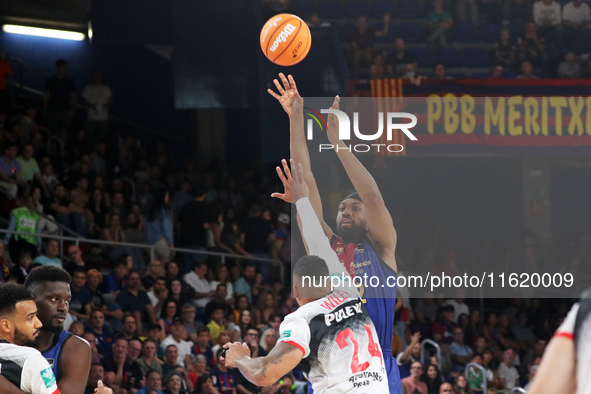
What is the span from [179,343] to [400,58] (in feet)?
24.3

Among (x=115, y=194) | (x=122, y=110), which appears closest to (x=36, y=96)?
(x=122, y=110)

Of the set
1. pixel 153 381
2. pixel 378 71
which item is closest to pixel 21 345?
pixel 153 381

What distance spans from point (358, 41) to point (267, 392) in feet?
25.7

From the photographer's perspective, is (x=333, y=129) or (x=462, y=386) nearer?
(x=333, y=129)

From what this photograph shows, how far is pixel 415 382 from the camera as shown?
11992 millimetres

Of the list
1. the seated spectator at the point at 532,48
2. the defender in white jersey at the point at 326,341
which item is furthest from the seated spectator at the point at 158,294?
the seated spectator at the point at 532,48

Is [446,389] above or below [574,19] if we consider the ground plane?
below

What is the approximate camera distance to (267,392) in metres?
11.7

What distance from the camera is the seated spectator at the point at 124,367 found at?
1042cm

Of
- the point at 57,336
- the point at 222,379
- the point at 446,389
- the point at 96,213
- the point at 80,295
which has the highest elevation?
the point at 96,213

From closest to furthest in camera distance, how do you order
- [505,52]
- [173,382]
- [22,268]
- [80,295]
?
[173,382], [22,268], [80,295], [505,52]

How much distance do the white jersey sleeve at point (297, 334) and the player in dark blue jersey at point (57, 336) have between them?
107 cm

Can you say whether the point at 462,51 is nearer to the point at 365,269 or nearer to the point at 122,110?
the point at 122,110

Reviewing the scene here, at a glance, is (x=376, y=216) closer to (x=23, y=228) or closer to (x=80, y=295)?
(x=80, y=295)
